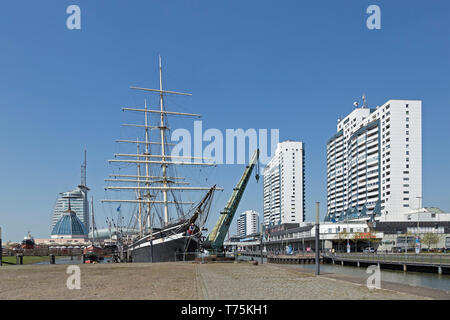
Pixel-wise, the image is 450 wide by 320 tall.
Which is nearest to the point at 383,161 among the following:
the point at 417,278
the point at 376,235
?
the point at 376,235

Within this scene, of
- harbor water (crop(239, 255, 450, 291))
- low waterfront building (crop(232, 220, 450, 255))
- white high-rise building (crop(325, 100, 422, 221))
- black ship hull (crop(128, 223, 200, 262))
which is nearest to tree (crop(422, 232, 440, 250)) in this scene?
low waterfront building (crop(232, 220, 450, 255))

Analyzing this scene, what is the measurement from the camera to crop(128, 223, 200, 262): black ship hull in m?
56.2

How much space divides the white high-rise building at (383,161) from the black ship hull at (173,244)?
9958 cm

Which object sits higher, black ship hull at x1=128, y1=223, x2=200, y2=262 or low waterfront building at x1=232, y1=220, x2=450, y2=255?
black ship hull at x1=128, y1=223, x2=200, y2=262

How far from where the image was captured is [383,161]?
151250mm

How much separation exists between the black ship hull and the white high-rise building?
99584mm

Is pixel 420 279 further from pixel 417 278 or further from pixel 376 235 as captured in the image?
pixel 376 235

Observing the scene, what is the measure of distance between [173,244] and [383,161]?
113197 mm

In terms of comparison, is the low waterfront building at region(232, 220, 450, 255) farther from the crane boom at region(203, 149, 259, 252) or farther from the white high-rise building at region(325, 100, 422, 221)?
the crane boom at region(203, 149, 259, 252)

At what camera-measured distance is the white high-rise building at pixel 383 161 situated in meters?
144

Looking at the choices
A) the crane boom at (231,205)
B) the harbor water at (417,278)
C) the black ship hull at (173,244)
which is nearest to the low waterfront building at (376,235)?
the crane boom at (231,205)

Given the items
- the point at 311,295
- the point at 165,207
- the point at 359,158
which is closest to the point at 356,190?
the point at 359,158
